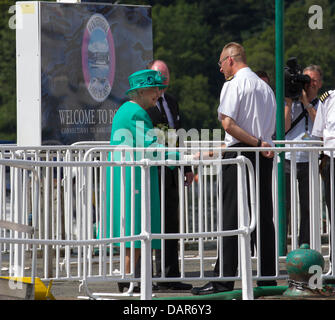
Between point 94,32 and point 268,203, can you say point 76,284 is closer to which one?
point 268,203

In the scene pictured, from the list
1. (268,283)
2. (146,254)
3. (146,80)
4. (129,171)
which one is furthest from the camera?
(268,283)

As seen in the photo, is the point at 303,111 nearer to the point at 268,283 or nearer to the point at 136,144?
the point at 268,283

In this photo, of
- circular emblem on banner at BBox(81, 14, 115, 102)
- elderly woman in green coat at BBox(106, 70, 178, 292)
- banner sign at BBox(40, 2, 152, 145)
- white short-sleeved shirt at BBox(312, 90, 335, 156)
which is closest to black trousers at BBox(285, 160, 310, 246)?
white short-sleeved shirt at BBox(312, 90, 335, 156)

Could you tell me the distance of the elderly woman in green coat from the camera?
24.2 feet

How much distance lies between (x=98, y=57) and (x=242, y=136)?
155 inches

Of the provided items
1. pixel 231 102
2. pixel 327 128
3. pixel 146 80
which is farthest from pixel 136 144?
pixel 327 128

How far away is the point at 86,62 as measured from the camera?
10977mm

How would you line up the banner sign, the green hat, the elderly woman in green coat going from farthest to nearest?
the banner sign → the green hat → the elderly woman in green coat

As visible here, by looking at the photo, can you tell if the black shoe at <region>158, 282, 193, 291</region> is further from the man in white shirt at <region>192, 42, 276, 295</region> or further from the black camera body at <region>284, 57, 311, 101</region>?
the black camera body at <region>284, 57, 311, 101</region>

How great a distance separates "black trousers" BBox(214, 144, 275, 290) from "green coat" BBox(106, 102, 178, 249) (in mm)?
444

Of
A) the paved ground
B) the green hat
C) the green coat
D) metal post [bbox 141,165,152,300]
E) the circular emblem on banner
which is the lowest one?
the paved ground

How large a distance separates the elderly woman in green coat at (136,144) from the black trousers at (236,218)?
0.44 meters

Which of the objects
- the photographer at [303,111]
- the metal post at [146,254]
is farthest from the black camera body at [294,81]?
the metal post at [146,254]

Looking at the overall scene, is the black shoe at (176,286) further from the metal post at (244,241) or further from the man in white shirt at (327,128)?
the metal post at (244,241)
